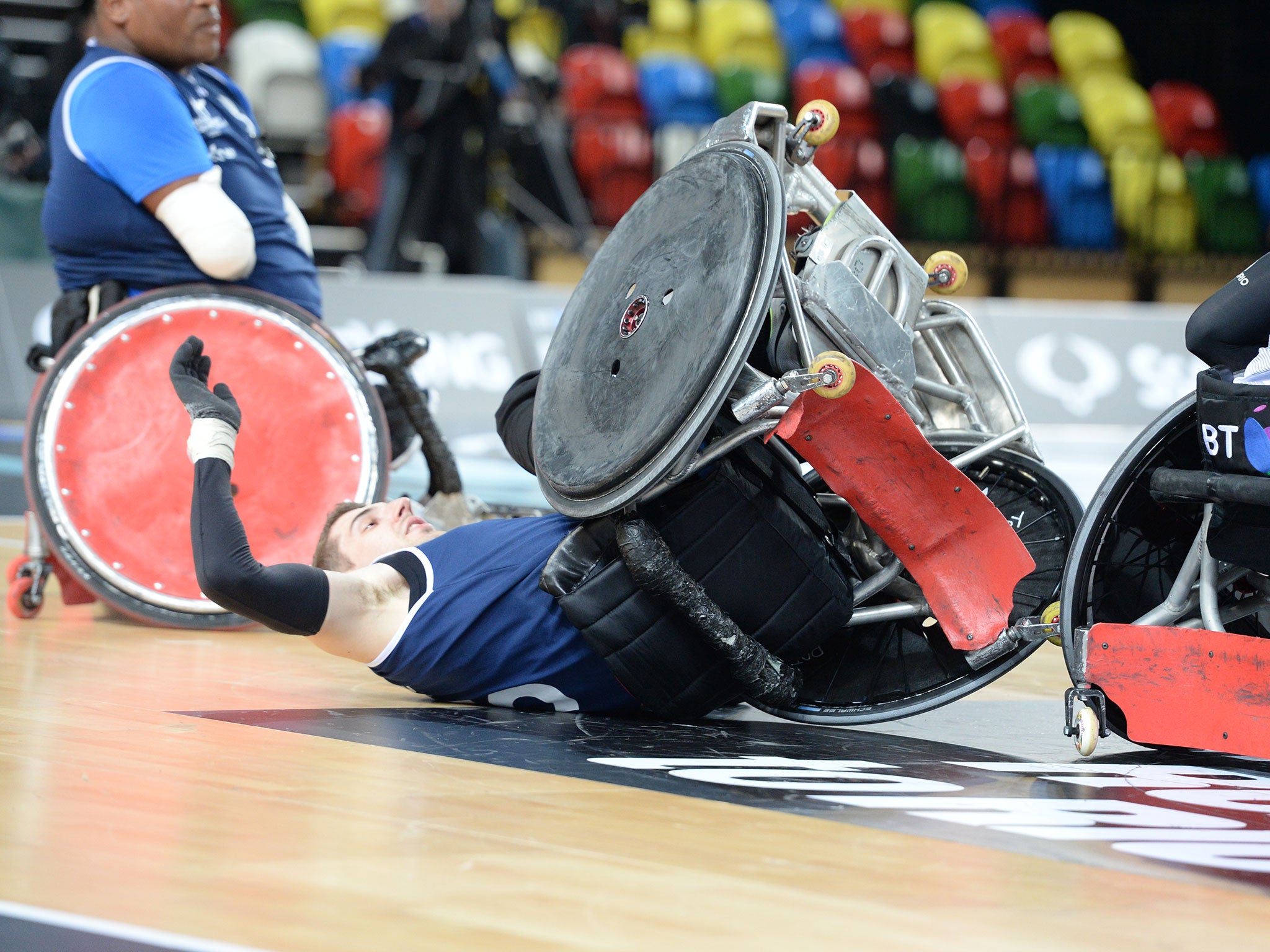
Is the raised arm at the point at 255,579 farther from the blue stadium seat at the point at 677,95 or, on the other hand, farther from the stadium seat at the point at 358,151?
the blue stadium seat at the point at 677,95

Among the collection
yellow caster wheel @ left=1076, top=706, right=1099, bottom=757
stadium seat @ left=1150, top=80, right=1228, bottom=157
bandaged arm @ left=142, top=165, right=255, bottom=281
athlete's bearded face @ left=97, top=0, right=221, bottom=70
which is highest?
athlete's bearded face @ left=97, top=0, right=221, bottom=70

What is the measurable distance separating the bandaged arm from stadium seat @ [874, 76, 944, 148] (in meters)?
9.63

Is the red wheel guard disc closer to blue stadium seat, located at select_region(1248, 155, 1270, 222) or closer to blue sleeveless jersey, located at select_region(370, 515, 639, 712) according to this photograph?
blue sleeveless jersey, located at select_region(370, 515, 639, 712)

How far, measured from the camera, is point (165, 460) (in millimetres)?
4273

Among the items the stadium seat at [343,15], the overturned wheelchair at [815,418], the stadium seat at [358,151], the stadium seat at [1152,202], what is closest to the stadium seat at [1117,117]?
the stadium seat at [1152,202]

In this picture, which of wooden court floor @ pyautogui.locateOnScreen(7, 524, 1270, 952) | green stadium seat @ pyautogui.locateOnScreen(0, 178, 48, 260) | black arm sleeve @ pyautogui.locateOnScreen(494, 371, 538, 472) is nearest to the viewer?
wooden court floor @ pyautogui.locateOnScreen(7, 524, 1270, 952)

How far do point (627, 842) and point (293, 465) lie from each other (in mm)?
2424

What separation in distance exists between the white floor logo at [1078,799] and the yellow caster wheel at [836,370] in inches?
25.6

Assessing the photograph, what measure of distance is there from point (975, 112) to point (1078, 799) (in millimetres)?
11901

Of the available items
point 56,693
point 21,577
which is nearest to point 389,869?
point 56,693

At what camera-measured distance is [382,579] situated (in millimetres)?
3217

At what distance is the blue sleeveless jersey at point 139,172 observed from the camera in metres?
4.35

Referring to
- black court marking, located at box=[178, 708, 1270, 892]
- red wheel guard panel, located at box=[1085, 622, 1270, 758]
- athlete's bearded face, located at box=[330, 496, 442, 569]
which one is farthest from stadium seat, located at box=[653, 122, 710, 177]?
red wheel guard panel, located at box=[1085, 622, 1270, 758]

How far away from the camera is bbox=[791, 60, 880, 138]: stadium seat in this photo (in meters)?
13.4
